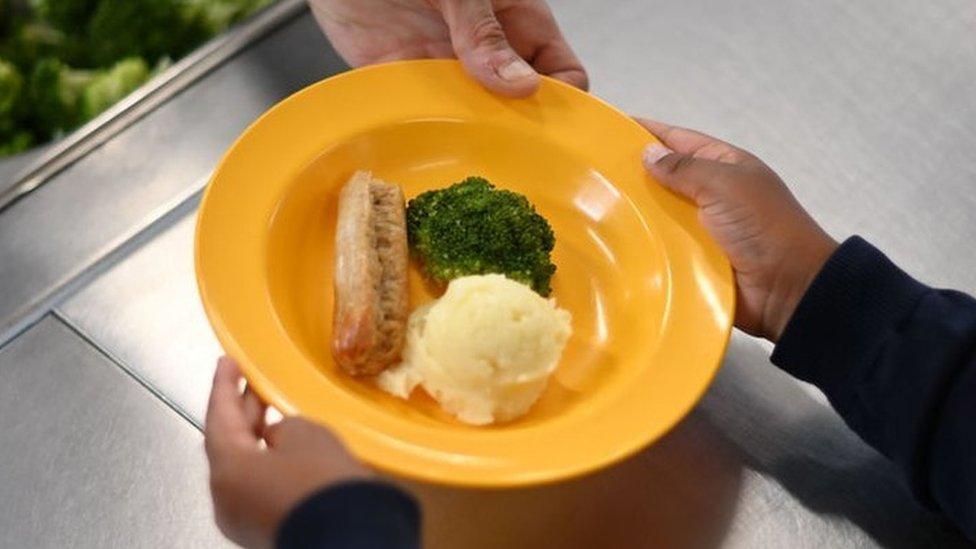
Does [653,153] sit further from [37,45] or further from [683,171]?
[37,45]

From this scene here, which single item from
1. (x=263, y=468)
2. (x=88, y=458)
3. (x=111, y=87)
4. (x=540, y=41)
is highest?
(x=540, y=41)

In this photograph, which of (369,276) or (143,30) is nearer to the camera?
(369,276)

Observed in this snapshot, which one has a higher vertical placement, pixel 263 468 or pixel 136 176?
pixel 263 468

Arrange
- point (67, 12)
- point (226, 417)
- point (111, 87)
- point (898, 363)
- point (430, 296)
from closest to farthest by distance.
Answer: point (226, 417)
point (898, 363)
point (430, 296)
point (111, 87)
point (67, 12)

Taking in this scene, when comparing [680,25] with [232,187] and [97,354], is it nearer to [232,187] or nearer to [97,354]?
[232,187]

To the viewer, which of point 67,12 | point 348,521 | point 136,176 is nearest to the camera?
point 348,521

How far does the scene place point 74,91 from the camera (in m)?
1.54

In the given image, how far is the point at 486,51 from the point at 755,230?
385 millimetres

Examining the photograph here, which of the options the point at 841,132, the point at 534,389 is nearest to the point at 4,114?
the point at 534,389

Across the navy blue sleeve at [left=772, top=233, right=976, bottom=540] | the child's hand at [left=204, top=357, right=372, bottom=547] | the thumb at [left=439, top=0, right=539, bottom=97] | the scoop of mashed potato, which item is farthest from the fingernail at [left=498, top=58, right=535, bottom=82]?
the child's hand at [left=204, top=357, right=372, bottom=547]

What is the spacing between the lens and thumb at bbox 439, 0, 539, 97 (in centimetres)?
117

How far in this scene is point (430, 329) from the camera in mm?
1006

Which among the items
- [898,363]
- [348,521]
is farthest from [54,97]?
[898,363]

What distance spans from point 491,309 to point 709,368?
8.7 inches
